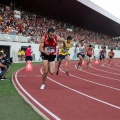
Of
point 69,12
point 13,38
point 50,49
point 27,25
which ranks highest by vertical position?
point 69,12

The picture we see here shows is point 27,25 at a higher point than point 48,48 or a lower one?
higher

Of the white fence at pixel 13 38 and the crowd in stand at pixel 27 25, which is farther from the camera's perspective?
the crowd in stand at pixel 27 25

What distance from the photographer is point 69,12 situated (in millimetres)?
48812

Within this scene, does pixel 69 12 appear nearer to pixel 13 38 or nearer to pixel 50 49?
pixel 13 38

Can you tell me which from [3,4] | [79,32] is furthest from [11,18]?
[79,32]

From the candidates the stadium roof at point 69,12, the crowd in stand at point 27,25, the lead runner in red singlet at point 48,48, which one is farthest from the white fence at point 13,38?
the lead runner in red singlet at point 48,48

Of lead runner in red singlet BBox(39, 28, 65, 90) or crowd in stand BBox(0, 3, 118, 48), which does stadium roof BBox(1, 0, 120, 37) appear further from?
lead runner in red singlet BBox(39, 28, 65, 90)

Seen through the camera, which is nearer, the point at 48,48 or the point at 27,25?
the point at 48,48

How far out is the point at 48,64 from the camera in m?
9.81

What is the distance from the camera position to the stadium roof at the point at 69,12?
134 ft

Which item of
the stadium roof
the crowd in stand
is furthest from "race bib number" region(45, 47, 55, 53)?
the stadium roof

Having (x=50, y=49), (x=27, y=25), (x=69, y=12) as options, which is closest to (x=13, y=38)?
(x=27, y=25)

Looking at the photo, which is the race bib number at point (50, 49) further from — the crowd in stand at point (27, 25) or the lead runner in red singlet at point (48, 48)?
the crowd in stand at point (27, 25)

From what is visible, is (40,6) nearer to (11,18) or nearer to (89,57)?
(11,18)
